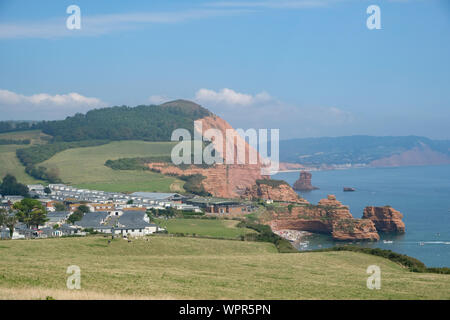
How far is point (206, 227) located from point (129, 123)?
244 feet

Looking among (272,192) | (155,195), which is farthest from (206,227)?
(272,192)

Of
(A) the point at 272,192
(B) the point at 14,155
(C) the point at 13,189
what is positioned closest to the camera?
(C) the point at 13,189

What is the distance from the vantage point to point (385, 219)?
1874 inches

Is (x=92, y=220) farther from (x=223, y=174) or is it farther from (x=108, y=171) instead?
(x=223, y=174)

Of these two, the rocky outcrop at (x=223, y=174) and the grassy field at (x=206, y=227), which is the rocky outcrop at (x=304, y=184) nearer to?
the rocky outcrop at (x=223, y=174)

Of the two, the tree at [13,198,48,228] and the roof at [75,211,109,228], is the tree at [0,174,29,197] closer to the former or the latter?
the roof at [75,211,109,228]

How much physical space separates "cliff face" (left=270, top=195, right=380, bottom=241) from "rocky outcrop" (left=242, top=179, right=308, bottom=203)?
12.0 metres

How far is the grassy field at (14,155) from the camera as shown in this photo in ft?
228

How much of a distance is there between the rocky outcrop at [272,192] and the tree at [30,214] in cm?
2915

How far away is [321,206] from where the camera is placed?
160 ft

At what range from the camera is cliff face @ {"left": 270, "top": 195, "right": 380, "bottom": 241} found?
1747 inches

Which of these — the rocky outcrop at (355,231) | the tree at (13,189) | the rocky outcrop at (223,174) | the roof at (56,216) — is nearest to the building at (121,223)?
the roof at (56,216)
